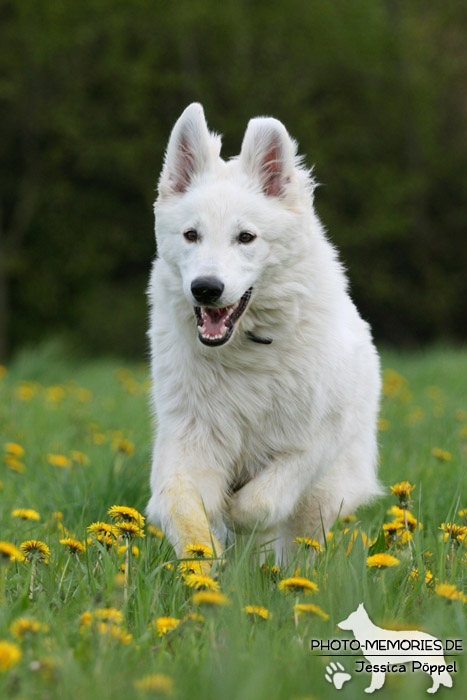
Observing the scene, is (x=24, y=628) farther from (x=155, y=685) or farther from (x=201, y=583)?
(x=201, y=583)

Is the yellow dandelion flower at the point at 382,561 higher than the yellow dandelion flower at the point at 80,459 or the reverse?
the reverse

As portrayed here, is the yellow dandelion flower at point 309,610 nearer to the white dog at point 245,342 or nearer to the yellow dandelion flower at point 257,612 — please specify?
the yellow dandelion flower at point 257,612

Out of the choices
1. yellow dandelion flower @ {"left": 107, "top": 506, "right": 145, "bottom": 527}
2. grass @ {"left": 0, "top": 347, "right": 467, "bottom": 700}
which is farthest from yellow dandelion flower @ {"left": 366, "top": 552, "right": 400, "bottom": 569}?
yellow dandelion flower @ {"left": 107, "top": 506, "right": 145, "bottom": 527}

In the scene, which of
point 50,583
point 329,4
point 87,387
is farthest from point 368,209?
point 50,583

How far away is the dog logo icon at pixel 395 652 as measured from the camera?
222 centimetres

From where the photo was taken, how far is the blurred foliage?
19906 millimetres

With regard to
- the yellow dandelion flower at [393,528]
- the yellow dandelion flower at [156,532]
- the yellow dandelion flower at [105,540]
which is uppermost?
the yellow dandelion flower at [156,532]

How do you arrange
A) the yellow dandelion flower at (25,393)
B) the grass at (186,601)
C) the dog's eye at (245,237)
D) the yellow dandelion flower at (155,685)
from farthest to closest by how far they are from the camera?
the yellow dandelion flower at (25,393) → the dog's eye at (245,237) → the grass at (186,601) → the yellow dandelion flower at (155,685)

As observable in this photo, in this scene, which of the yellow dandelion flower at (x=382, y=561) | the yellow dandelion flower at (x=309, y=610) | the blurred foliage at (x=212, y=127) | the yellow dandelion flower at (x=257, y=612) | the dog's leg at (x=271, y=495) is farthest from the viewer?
the blurred foliage at (x=212, y=127)

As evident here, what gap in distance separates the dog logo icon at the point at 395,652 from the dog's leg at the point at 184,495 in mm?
866

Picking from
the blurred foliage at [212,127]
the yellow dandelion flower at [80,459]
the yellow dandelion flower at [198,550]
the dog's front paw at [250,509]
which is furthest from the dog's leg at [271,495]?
the blurred foliage at [212,127]

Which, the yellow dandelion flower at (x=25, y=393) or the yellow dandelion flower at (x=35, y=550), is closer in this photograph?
the yellow dandelion flower at (x=35, y=550)

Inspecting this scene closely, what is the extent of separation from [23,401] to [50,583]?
529 cm

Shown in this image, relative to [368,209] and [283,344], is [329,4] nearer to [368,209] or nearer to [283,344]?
[368,209]
